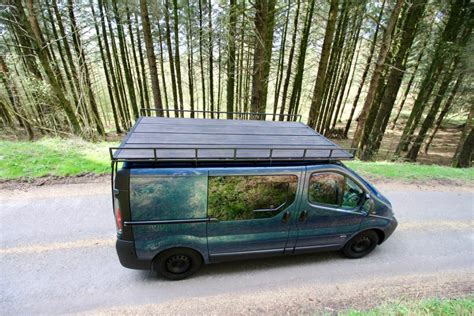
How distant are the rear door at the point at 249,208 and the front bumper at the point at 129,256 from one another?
3.02 feet

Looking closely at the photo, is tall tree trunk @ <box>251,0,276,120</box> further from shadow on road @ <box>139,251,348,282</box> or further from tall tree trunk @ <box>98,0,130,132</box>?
tall tree trunk @ <box>98,0,130,132</box>

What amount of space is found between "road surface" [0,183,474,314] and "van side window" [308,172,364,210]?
111cm

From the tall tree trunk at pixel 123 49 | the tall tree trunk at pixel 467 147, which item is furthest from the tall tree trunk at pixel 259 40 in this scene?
the tall tree trunk at pixel 467 147

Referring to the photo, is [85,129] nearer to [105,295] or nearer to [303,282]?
[105,295]

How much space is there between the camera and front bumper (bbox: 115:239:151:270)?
2.90 metres

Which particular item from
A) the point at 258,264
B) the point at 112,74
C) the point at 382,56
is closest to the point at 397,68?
the point at 382,56

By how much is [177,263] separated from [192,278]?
33 centimetres

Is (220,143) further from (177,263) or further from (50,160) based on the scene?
(50,160)

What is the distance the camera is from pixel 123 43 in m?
14.6

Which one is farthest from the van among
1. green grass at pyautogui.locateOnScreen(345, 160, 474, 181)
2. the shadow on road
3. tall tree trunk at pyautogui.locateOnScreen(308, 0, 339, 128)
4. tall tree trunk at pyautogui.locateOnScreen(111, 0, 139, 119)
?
tall tree trunk at pyautogui.locateOnScreen(111, 0, 139, 119)

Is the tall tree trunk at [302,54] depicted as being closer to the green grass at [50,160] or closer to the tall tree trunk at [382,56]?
the tall tree trunk at [382,56]

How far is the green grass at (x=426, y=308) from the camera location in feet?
8.36

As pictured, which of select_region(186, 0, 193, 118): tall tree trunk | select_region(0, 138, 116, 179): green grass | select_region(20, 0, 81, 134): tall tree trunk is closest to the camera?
select_region(0, 138, 116, 179): green grass

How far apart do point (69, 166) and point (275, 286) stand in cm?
590
